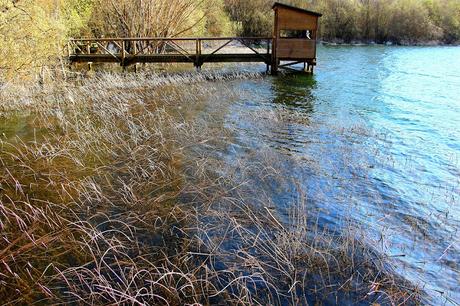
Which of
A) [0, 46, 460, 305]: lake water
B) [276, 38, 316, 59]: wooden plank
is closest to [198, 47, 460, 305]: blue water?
[0, 46, 460, 305]: lake water

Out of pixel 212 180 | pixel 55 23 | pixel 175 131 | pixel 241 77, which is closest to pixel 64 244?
pixel 212 180

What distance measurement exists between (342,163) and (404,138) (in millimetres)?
3342

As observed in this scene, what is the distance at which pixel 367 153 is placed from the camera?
918 cm

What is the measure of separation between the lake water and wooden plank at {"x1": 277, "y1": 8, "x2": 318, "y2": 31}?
3.57 m

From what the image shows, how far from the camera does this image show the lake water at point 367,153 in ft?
18.4

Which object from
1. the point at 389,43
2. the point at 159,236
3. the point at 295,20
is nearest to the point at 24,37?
the point at 159,236

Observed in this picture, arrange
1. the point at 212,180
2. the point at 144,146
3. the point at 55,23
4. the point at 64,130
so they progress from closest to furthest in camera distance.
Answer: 1. the point at 212,180
2. the point at 144,146
3. the point at 64,130
4. the point at 55,23

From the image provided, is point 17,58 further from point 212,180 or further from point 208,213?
A: point 208,213

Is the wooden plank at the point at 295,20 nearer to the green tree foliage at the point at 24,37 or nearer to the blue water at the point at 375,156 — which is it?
the blue water at the point at 375,156

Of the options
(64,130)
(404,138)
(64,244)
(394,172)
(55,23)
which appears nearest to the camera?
(64,244)

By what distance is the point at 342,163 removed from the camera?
8469mm

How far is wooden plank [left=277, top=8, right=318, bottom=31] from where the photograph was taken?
2094 cm

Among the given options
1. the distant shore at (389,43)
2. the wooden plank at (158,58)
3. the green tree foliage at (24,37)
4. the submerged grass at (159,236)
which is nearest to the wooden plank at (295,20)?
the wooden plank at (158,58)

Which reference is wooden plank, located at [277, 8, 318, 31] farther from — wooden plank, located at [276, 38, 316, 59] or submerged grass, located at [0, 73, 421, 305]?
submerged grass, located at [0, 73, 421, 305]
